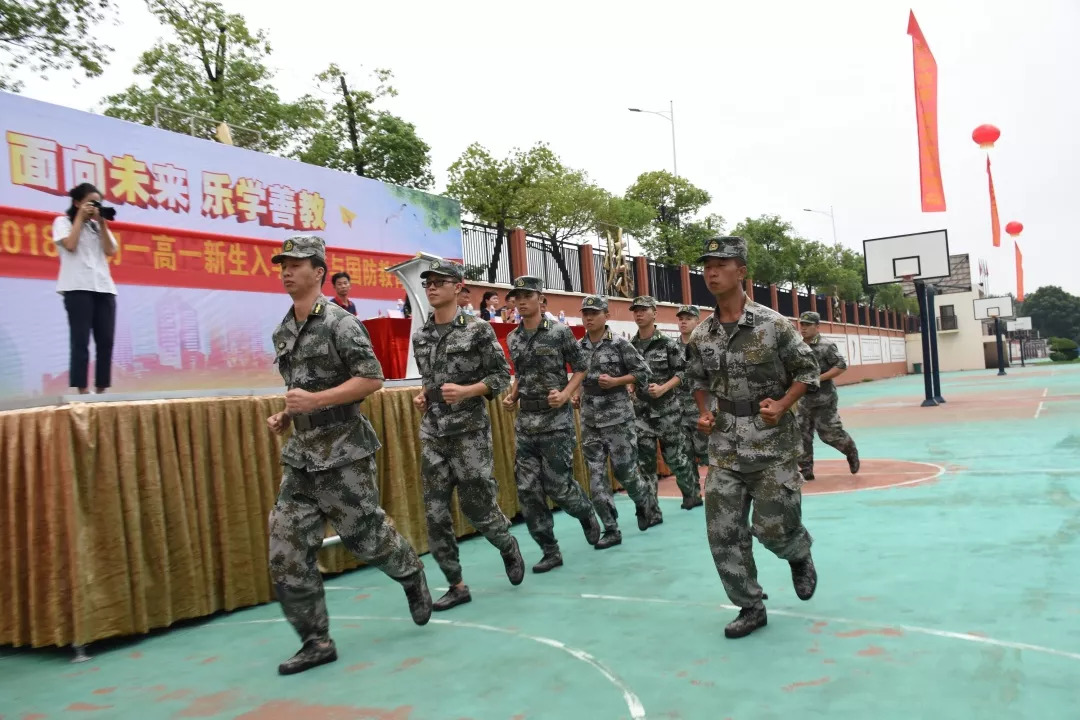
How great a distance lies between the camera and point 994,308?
4831cm

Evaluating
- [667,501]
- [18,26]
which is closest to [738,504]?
[667,501]

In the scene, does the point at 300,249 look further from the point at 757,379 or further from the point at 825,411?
the point at 825,411

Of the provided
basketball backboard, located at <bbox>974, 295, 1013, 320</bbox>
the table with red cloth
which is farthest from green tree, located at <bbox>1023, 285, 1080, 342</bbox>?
the table with red cloth

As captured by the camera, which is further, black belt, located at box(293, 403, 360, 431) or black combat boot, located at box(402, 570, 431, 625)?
black combat boot, located at box(402, 570, 431, 625)

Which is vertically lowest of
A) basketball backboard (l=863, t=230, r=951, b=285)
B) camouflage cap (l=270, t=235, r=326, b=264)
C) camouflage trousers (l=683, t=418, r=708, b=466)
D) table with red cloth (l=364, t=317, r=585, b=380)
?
camouflage trousers (l=683, t=418, r=708, b=466)

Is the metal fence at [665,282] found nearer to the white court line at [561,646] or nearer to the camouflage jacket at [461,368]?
the camouflage jacket at [461,368]

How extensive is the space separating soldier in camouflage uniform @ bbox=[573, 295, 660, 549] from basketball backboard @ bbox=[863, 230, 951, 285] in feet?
63.7

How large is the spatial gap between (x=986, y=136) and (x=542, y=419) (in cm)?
2536

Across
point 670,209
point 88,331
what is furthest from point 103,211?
point 670,209

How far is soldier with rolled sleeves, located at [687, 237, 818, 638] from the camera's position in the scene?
4.20 m

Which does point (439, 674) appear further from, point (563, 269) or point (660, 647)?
point (563, 269)

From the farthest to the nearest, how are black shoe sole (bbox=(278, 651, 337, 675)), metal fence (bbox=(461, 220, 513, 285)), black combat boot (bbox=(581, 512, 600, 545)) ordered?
metal fence (bbox=(461, 220, 513, 285))
black combat boot (bbox=(581, 512, 600, 545))
black shoe sole (bbox=(278, 651, 337, 675))

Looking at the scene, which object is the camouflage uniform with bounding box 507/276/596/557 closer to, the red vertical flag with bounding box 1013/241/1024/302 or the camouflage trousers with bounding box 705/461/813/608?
the camouflage trousers with bounding box 705/461/813/608

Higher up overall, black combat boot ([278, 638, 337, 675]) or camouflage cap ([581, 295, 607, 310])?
camouflage cap ([581, 295, 607, 310])
